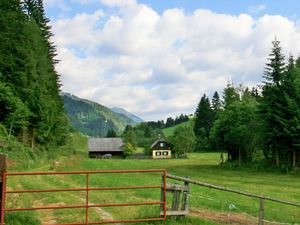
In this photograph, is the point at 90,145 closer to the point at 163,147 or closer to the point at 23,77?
the point at 163,147

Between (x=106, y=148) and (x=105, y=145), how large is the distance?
1410 millimetres

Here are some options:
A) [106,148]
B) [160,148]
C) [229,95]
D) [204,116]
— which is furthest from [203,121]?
[229,95]

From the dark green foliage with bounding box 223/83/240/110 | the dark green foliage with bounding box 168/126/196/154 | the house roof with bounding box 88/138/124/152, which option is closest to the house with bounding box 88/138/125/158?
the house roof with bounding box 88/138/124/152

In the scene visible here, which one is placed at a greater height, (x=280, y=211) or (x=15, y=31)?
(x=15, y=31)

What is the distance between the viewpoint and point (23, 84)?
4872 cm

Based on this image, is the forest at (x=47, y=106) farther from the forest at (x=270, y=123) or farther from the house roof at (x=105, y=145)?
the house roof at (x=105, y=145)

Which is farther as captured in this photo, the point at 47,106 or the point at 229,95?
the point at 229,95

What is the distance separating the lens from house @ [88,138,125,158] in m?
141

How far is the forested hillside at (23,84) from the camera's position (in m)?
43.5

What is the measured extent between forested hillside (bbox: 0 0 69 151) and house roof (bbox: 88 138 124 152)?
80.8 m

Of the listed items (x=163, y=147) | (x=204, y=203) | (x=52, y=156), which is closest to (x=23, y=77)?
(x=52, y=156)

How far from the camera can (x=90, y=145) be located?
143 m

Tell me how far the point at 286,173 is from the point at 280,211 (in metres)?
29.7

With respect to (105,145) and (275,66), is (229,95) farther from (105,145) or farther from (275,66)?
(105,145)
